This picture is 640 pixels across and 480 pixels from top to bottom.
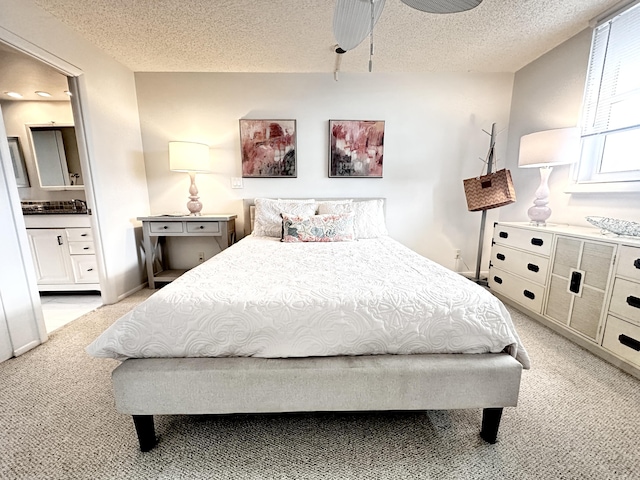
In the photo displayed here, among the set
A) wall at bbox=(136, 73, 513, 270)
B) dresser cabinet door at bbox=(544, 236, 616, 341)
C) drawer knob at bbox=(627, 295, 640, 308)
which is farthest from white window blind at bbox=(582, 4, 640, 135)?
drawer knob at bbox=(627, 295, 640, 308)

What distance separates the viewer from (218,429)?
3.79 ft

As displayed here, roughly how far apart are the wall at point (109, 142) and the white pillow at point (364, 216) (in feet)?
6.92

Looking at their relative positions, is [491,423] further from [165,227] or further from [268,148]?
[165,227]

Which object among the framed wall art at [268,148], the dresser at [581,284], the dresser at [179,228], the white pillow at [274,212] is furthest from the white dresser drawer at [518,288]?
the dresser at [179,228]

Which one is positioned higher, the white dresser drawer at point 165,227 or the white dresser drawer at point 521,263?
the white dresser drawer at point 165,227

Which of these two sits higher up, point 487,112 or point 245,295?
point 487,112

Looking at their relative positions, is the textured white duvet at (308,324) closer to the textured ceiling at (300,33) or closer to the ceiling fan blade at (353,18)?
the ceiling fan blade at (353,18)

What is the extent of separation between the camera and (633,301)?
4.83 feet

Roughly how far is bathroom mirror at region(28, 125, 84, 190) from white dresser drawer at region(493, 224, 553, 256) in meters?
4.71

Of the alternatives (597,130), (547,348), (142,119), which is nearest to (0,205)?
(142,119)

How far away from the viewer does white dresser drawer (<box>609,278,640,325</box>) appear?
1460 mm

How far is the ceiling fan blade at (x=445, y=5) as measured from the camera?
1.17m

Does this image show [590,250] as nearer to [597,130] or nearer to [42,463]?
[597,130]

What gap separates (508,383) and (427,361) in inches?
12.8
